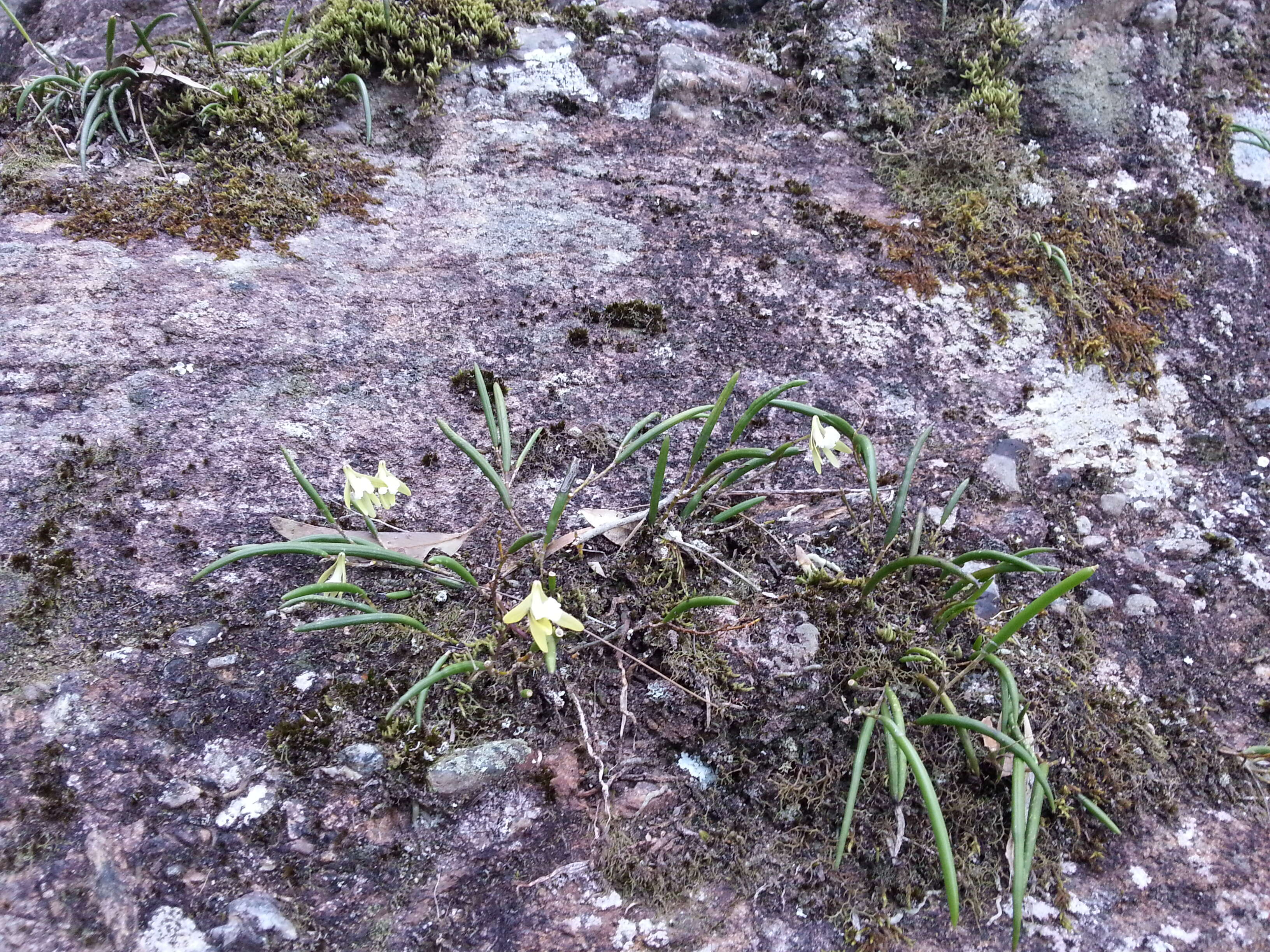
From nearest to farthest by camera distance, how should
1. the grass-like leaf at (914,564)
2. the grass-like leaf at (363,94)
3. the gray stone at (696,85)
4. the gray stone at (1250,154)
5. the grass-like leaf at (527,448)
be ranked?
the grass-like leaf at (914,564), the grass-like leaf at (527,448), the grass-like leaf at (363,94), the gray stone at (1250,154), the gray stone at (696,85)

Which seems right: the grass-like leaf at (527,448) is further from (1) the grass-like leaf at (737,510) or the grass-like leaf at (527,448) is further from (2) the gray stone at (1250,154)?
(2) the gray stone at (1250,154)

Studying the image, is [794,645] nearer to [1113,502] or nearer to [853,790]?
[853,790]

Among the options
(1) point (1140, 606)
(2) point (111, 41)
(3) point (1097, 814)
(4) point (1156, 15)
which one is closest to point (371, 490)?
(3) point (1097, 814)

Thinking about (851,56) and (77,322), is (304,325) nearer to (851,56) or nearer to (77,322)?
(77,322)

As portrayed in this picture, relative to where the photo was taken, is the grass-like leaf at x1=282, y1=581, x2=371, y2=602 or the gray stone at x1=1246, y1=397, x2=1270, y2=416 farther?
the gray stone at x1=1246, y1=397, x2=1270, y2=416

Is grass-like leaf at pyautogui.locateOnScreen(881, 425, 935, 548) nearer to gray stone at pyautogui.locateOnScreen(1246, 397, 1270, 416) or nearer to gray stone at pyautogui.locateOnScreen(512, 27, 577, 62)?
gray stone at pyautogui.locateOnScreen(1246, 397, 1270, 416)

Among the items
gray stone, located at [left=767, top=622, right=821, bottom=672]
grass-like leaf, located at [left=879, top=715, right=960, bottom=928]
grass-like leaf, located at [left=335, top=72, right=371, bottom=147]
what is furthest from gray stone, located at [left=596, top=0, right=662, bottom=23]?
grass-like leaf, located at [left=879, top=715, right=960, bottom=928]

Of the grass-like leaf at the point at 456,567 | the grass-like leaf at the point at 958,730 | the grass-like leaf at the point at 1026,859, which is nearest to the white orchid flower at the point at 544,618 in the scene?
the grass-like leaf at the point at 456,567
